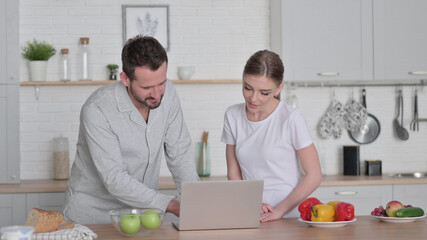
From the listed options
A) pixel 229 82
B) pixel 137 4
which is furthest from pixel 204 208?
pixel 137 4

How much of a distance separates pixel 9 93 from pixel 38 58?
37cm

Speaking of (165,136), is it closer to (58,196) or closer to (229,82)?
(58,196)

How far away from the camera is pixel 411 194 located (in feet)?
14.8

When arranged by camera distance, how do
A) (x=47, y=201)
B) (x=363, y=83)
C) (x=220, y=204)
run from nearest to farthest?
(x=220, y=204)
(x=47, y=201)
(x=363, y=83)

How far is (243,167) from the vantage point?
3.02 metres

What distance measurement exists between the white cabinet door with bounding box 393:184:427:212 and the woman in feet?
5.87

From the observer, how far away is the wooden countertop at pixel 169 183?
4.25 m

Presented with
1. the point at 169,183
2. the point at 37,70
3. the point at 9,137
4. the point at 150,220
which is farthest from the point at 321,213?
the point at 37,70

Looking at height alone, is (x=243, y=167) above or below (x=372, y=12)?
below

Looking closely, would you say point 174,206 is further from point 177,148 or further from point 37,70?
point 37,70

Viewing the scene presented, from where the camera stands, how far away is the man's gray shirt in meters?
2.76

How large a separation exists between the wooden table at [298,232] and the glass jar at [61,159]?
205 centimetres

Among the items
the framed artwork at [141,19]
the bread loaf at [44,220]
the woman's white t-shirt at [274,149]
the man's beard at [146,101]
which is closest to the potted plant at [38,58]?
the framed artwork at [141,19]

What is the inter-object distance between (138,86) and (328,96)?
8.82 ft
